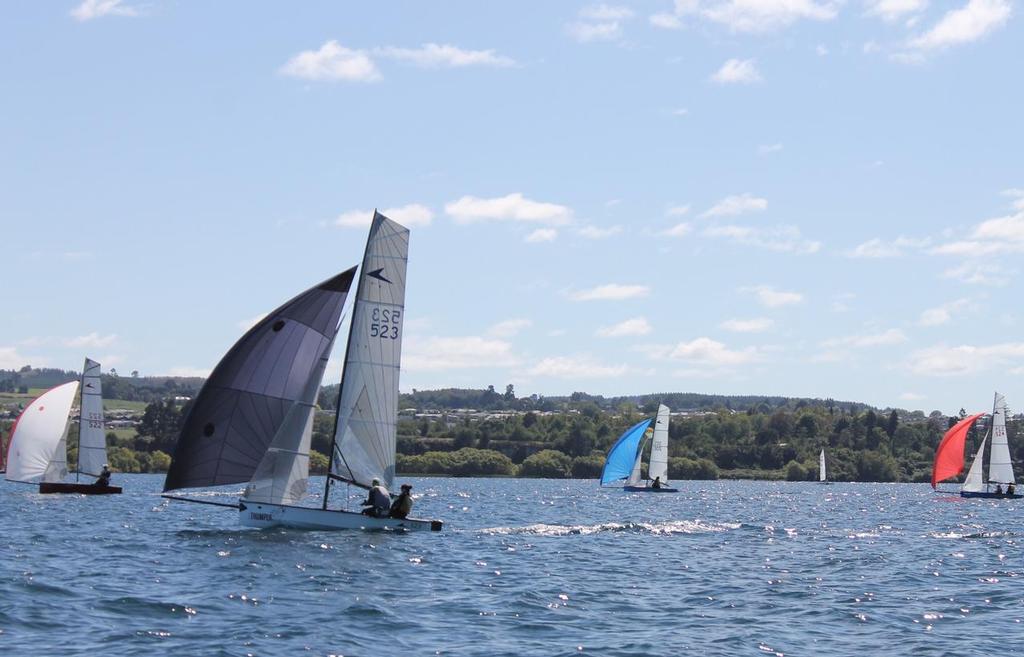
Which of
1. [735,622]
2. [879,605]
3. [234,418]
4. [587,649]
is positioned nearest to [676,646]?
[587,649]

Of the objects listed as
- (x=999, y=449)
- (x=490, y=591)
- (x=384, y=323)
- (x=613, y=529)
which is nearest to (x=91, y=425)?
(x=613, y=529)

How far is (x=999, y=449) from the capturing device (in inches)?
4112

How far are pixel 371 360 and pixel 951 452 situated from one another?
8005 centimetres

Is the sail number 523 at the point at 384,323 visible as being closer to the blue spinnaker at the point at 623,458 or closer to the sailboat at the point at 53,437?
the sailboat at the point at 53,437

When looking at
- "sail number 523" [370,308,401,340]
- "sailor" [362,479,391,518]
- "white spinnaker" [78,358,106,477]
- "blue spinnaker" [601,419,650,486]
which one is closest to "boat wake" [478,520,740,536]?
"sailor" [362,479,391,518]

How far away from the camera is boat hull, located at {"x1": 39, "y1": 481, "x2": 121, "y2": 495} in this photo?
6925cm

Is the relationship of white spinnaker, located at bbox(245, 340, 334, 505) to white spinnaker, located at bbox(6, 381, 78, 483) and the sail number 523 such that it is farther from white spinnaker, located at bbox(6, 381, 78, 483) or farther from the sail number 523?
white spinnaker, located at bbox(6, 381, 78, 483)

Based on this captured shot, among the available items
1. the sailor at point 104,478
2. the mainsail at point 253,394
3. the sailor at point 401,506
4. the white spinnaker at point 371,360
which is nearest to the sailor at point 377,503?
the sailor at point 401,506

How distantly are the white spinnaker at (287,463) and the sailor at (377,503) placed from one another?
2.24 metres

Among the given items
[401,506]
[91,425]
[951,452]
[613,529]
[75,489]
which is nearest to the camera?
[401,506]

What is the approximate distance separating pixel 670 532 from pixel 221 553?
76.2ft

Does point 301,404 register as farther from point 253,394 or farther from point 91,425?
point 91,425

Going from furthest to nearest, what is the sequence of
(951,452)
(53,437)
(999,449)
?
1. (951,452)
2. (999,449)
3. (53,437)

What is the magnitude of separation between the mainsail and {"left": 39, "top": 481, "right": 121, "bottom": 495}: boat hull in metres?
29.5
